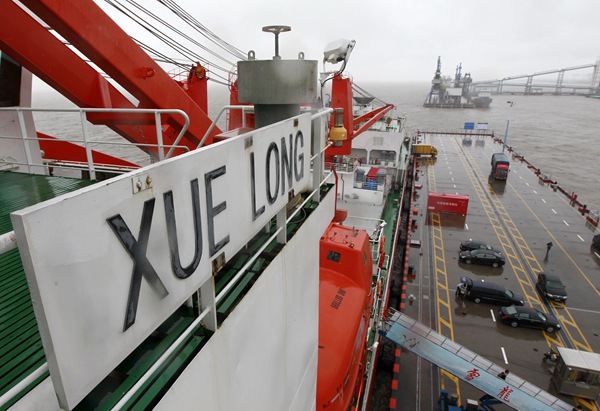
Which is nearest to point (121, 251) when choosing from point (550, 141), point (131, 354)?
point (131, 354)

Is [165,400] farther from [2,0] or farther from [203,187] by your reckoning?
[2,0]

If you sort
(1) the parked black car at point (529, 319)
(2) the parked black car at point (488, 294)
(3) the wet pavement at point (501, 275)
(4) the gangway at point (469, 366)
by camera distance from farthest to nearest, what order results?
(2) the parked black car at point (488, 294)
(1) the parked black car at point (529, 319)
(3) the wet pavement at point (501, 275)
(4) the gangway at point (469, 366)

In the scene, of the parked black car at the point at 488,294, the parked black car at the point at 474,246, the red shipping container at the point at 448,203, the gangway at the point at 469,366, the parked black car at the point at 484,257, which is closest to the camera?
the gangway at the point at 469,366

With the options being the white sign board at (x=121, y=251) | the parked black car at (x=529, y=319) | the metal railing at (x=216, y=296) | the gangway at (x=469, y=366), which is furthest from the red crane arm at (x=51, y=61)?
the parked black car at (x=529, y=319)

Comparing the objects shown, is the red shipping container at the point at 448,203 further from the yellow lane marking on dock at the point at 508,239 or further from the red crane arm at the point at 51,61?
the red crane arm at the point at 51,61

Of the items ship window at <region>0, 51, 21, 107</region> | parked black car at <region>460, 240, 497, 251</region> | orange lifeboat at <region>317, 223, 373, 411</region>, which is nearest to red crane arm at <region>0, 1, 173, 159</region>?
ship window at <region>0, 51, 21, 107</region>

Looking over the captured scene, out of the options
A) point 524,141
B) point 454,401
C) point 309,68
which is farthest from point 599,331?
point 524,141

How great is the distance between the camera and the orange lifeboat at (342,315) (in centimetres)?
779

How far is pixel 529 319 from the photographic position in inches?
624

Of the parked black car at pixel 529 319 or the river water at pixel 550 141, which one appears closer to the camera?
the parked black car at pixel 529 319

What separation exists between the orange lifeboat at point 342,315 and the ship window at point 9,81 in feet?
24.9

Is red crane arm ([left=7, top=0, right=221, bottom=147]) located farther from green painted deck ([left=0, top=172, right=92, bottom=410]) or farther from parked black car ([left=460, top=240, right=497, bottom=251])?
parked black car ([left=460, top=240, right=497, bottom=251])

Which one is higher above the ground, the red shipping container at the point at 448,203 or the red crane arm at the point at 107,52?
the red crane arm at the point at 107,52

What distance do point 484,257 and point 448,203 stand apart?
298 inches
